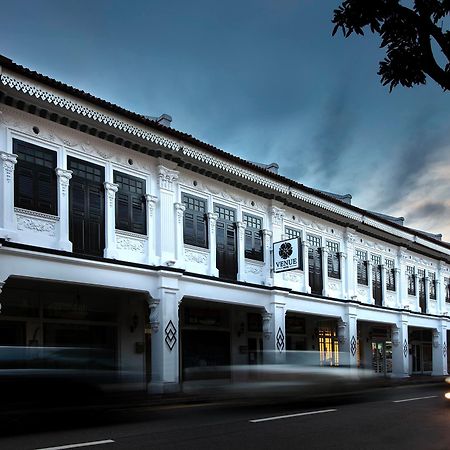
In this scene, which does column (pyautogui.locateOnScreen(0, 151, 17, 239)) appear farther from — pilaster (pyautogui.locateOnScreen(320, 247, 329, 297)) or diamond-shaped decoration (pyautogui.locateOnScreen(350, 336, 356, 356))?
diamond-shaped decoration (pyautogui.locateOnScreen(350, 336, 356, 356))

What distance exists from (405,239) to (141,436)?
2689cm

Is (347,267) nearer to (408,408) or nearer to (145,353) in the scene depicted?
(145,353)

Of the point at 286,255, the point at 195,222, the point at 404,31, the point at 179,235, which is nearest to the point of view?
the point at 404,31

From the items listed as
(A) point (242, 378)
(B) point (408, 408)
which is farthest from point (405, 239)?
(A) point (242, 378)

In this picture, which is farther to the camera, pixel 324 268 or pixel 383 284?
pixel 383 284

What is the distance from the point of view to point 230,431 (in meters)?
10.7

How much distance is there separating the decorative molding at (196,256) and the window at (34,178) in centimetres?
543

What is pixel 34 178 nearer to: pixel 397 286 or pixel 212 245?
pixel 212 245

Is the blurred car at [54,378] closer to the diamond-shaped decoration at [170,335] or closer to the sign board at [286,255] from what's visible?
the diamond-shaped decoration at [170,335]

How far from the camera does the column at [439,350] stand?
124ft

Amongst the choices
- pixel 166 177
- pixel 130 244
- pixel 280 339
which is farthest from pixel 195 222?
pixel 280 339

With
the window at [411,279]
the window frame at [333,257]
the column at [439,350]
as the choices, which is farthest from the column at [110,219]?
the column at [439,350]

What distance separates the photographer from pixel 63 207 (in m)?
17.0

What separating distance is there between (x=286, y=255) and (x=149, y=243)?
6203mm
